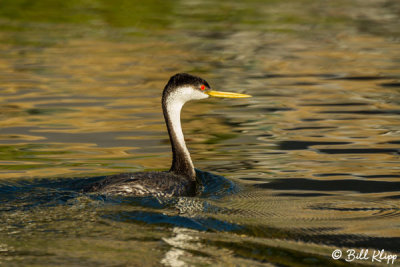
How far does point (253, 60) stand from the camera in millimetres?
23250

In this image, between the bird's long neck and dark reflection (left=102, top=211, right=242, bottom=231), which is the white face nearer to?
the bird's long neck

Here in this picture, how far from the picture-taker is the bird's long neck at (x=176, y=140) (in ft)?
34.9

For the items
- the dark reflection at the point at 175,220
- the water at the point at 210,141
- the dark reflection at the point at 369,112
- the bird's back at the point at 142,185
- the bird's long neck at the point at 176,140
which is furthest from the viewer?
the dark reflection at the point at 369,112

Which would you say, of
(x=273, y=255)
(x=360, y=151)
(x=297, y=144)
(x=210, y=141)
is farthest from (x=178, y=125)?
(x=273, y=255)

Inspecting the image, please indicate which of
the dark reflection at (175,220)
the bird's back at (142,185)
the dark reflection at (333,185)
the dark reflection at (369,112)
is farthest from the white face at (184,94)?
the dark reflection at (369,112)

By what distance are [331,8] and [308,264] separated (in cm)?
2922

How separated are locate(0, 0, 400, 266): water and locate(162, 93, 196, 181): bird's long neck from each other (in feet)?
1.22

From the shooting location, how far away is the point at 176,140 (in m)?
10.9

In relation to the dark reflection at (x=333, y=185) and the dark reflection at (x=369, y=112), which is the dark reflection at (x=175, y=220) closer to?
the dark reflection at (x=333, y=185)

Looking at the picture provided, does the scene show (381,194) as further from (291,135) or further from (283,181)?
(291,135)

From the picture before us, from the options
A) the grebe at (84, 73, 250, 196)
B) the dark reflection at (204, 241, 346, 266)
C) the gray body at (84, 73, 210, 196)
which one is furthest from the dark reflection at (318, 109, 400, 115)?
the dark reflection at (204, 241, 346, 266)

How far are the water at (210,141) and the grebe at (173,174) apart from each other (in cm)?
20

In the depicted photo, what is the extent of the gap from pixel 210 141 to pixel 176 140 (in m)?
2.67

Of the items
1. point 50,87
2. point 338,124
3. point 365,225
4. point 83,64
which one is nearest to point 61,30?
point 83,64
